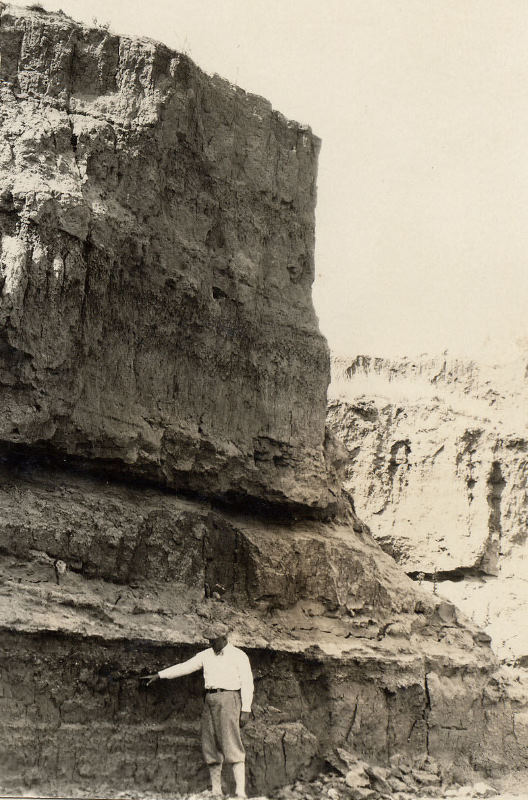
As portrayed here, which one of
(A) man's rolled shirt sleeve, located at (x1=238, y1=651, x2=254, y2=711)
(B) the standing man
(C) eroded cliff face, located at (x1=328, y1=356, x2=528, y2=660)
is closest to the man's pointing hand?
(B) the standing man

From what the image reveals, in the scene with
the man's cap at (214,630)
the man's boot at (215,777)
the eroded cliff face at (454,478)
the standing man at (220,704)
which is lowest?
the man's boot at (215,777)

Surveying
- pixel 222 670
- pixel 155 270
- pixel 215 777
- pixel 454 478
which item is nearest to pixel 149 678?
pixel 222 670

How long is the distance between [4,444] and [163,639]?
2289 mm

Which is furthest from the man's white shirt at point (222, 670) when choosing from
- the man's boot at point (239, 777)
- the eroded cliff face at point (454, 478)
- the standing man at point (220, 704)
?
the eroded cliff face at point (454, 478)

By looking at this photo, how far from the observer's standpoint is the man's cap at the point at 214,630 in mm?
10500

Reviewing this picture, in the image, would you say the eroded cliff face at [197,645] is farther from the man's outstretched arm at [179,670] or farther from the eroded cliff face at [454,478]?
the eroded cliff face at [454,478]

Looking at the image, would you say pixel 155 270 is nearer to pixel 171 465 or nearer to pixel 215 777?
pixel 171 465

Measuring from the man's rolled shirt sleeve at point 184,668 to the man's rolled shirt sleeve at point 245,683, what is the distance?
1.30 feet

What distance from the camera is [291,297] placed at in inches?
503

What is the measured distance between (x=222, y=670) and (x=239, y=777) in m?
0.97

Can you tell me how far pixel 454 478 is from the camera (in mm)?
18969

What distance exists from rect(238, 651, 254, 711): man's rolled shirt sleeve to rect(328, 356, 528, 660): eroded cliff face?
26.7 ft

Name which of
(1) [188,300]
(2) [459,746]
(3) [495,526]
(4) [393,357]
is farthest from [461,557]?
(1) [188,300]

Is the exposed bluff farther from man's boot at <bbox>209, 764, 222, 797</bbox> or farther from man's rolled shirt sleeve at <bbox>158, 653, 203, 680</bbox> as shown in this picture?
man's boot at <bbox>209, 764, 222, 797</bbox>
